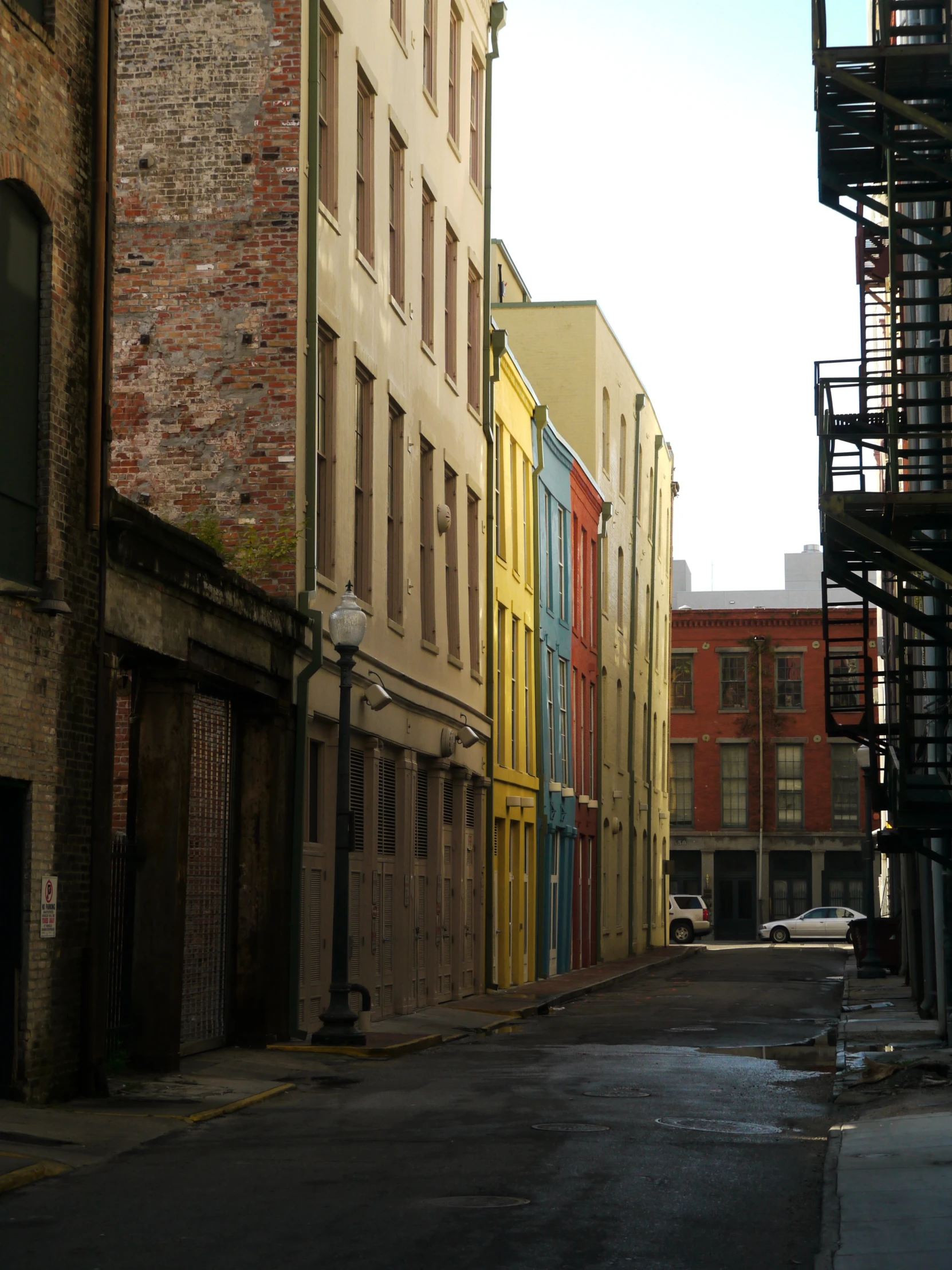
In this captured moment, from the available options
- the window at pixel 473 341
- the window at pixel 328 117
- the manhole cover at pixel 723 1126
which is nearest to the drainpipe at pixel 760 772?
the window at pixel 473 341

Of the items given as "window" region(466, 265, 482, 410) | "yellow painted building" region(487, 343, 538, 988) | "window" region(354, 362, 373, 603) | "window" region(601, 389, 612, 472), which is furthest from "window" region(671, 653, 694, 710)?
"window" region(354, 362, 373, 603)

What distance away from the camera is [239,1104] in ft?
41.1

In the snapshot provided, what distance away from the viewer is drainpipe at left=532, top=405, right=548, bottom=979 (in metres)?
34.6

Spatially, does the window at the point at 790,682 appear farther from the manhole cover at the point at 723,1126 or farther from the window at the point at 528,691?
the manhole cover at the point at 723,1126

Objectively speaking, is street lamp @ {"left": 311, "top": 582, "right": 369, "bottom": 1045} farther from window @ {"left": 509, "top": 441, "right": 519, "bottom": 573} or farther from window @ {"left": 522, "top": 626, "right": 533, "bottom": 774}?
window @ {"left": 522, "top": 626, "right": 533, "bottom": 774}

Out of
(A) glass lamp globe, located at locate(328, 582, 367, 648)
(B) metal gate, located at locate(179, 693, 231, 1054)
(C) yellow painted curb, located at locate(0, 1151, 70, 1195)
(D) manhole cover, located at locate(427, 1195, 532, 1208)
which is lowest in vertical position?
(D) manhole cover, located at locate(427, 1195, 532, 1208)

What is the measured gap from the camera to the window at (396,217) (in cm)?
2370

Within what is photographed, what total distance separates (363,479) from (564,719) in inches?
710

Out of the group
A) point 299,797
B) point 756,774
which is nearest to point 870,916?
point 299,797

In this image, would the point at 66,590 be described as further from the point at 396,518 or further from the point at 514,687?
the point at 514,687

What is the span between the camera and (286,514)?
18188mm

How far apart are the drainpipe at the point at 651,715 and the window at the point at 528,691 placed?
17.6 meters

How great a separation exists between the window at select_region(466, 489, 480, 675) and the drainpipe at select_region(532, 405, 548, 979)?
5675mm

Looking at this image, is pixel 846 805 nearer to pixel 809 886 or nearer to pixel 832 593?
pixel 809 886
